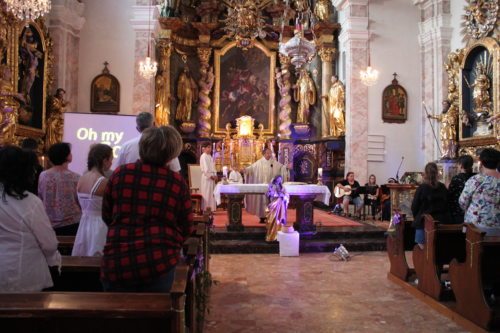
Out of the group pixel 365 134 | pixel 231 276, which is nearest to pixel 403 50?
pixel 365 134

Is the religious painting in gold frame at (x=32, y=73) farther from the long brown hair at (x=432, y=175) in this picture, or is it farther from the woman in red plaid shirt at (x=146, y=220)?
the woman in red plaid shirt at (x=146, y=220)

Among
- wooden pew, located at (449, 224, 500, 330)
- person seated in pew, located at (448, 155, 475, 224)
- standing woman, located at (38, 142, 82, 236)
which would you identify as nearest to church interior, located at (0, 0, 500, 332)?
wooden pew, located at (449, 224, 500, 330)

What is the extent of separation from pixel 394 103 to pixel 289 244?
755cm

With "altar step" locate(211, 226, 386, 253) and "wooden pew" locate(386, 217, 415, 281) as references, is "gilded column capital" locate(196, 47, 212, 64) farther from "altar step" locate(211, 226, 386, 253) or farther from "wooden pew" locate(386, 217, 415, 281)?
"wooden pew" locate(386, 217, 415, 281)

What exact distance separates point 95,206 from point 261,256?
458 centimetres

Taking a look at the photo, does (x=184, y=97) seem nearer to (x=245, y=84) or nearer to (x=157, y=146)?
(x=245, y=84)

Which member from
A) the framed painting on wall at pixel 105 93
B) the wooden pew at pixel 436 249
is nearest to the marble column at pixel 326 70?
the framed painting on wall at pixel 105 93

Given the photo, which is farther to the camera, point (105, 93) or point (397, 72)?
point (397, 72)

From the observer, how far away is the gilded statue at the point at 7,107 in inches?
339

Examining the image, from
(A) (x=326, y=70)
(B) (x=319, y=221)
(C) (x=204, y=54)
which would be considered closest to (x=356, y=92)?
(A) (x=326, y=70)

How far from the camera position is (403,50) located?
13625 mm

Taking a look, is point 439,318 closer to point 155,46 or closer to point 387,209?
point 387,209

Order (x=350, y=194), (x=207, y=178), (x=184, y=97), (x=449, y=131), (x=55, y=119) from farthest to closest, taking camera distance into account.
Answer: (x=184, y=97) < (x=449, y=131) < (x=350, y=194) < (x=55, y=119) < (x=207, y=178)

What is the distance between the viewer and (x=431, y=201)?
5387mm
